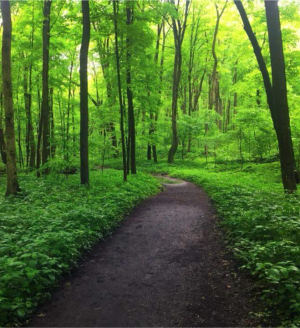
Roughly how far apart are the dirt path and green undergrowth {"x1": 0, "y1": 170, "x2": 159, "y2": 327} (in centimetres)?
29

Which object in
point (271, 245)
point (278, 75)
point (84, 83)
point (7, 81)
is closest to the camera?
point (271, 245)

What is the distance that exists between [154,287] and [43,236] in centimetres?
244

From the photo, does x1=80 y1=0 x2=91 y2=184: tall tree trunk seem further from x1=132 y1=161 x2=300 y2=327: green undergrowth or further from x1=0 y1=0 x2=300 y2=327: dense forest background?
x1=132 y1=161 x2=300 y2=327: green undergrowth

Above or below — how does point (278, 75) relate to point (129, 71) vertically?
below

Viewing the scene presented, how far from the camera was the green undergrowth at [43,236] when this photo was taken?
3.45 meters

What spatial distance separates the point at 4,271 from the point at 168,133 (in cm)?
2403

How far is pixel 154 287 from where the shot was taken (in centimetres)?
396

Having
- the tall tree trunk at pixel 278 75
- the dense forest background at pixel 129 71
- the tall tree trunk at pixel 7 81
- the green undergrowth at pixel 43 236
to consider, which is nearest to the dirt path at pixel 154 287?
the green undergrowth at pixel 43 236

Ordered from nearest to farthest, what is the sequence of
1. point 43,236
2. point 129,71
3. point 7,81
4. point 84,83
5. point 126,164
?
1. point 43,236
2. point 7,81
3. point 84,83
4. point 129,71
5. point 126,164

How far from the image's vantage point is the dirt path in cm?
321

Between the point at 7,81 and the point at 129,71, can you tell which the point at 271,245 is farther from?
the point at 129,71

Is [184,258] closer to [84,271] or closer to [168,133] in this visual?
[84,271]

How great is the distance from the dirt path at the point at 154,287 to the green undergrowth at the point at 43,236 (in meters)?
0.29

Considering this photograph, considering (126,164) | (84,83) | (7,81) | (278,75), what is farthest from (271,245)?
(126,164)
